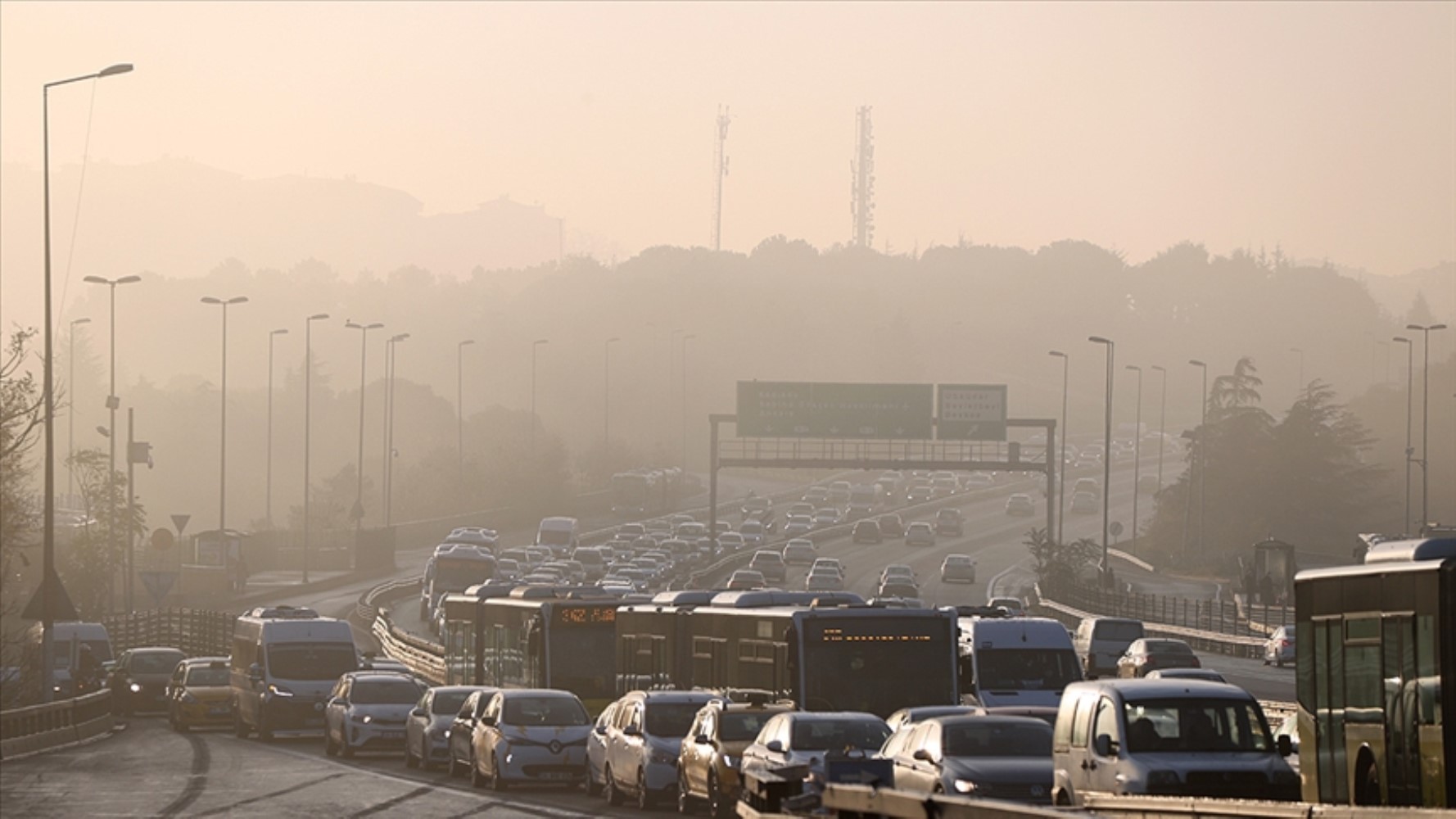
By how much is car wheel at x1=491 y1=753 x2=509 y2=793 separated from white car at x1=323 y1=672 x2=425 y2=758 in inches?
271

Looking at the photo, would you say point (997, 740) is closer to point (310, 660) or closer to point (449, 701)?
point (449, 701)

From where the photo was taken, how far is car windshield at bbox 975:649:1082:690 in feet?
106

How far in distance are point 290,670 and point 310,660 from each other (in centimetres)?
45

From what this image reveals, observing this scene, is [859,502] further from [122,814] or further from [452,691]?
[122,814]

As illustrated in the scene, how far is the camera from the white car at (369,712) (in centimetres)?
3747

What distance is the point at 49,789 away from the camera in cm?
3006

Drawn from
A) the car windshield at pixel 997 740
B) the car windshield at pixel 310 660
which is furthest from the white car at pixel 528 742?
the car windshield at pixel 310 660

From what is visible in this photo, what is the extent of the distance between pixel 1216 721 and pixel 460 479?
13105 centimetres

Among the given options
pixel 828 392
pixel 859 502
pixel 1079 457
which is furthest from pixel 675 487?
pixel 828 392

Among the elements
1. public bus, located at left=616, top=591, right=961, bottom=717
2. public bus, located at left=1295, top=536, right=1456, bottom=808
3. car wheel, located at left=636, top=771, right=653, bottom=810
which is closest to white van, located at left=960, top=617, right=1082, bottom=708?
public bus, located at left=616, top=591, right=961, bottom=717

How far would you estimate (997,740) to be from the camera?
21609 mm

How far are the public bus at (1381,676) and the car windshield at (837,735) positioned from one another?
647 cm

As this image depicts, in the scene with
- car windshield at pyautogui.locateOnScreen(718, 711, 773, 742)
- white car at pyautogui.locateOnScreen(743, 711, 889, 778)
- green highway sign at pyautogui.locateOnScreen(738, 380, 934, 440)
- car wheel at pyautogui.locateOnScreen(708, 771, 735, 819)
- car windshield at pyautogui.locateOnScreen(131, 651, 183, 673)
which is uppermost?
green highway sign at pyautogui.locateOnScreen(738, 380, 934, 440)

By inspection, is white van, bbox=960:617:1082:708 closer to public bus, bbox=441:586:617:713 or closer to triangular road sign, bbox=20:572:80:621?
public bus, bbox=441:586:617:713
